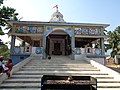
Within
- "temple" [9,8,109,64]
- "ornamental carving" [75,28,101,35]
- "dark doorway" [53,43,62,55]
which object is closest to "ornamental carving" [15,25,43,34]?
"temple" [9,8,109,64]

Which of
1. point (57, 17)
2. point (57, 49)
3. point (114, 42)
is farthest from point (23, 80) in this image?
point (114, 42)

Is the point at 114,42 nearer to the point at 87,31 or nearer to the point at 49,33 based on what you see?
the point at 87,31

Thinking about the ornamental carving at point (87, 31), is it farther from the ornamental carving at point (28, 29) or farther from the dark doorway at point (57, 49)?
the dark doorway at point (57, 49)

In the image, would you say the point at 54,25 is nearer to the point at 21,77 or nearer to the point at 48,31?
the point at 48,31

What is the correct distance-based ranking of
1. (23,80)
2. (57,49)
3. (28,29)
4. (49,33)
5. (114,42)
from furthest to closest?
(114,42)
(57,49)
(49,33)
(28,29)
(23,80)

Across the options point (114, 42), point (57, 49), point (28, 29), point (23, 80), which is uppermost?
point (28, 29)

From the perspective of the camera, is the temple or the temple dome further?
the temple dome

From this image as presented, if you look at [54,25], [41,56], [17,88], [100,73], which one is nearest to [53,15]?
[54,25]

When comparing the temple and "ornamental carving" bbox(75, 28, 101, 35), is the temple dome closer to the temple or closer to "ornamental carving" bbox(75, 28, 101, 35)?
the temple

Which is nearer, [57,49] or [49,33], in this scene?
[49,33]

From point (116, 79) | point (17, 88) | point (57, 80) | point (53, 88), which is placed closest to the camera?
point (53, 88)

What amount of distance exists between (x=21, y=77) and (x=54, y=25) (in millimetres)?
10792

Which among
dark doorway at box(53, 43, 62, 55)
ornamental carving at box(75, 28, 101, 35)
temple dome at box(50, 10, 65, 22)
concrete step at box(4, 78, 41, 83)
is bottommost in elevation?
concrete step at box(4, 78, 41, 83)

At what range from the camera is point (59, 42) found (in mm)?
27297
